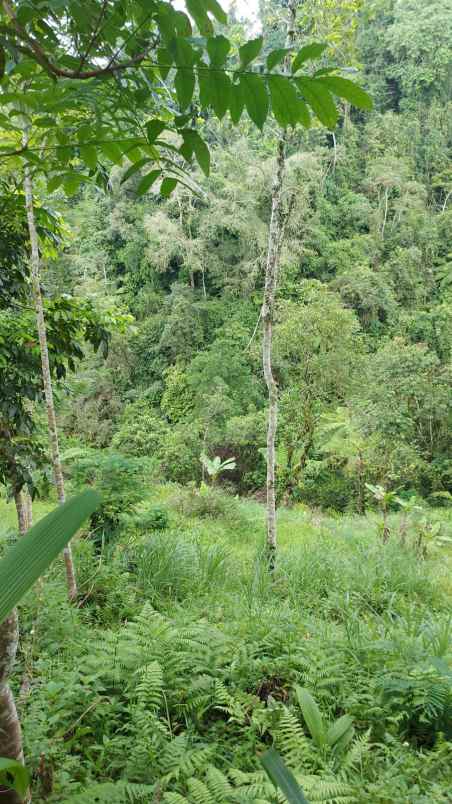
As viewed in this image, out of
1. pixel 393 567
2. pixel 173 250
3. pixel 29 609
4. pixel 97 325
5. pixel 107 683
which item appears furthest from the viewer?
pixel 173 250

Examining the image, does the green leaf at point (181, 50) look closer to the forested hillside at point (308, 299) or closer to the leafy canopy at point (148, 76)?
the leafy canopy at point (148, 76)

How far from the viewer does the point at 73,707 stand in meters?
1.95

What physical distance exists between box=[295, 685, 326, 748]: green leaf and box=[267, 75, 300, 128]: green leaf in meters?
2.08

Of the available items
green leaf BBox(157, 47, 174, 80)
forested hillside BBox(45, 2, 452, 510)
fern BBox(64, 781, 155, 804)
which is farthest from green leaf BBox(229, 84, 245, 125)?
forested hillside BBox(45, 2, 452, 510)

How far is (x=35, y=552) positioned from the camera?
0.23 metres

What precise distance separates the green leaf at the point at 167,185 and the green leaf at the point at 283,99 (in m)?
0.22

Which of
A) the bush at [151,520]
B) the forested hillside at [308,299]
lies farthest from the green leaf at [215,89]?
the forested hillside at [308,299]

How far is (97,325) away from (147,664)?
1.95m

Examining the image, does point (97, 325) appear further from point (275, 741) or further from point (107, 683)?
point (275, 741)

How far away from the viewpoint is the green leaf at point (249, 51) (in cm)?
59

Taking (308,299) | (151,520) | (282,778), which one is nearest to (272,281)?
(151,520)

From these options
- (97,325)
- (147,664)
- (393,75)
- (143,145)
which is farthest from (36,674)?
(393,75)

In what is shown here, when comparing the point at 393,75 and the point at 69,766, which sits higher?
the point at 393,75

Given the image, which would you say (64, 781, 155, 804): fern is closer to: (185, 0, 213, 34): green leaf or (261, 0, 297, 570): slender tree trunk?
(185, 0, 213, 34): green leaf
